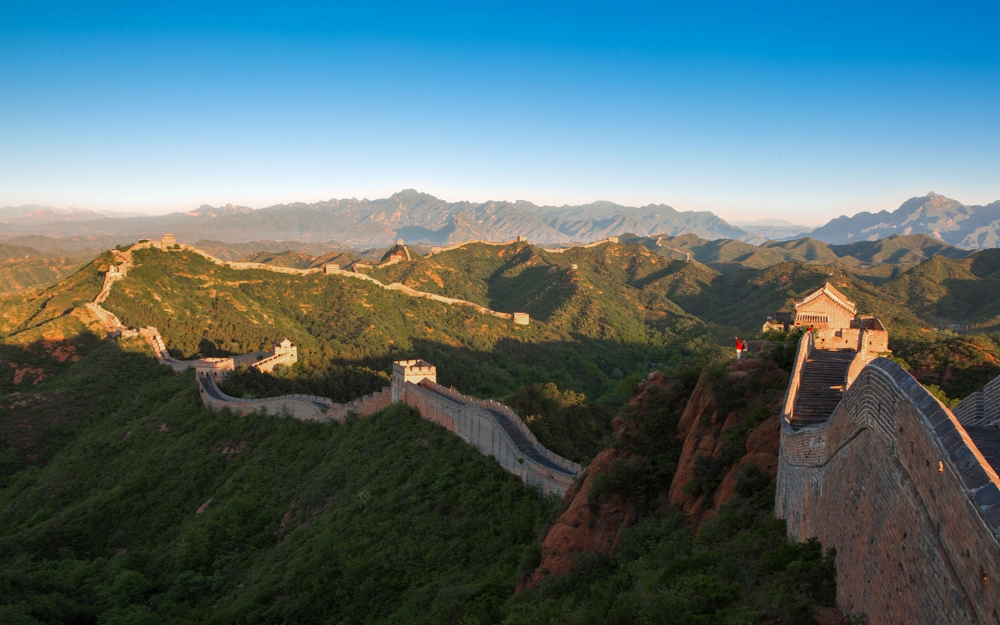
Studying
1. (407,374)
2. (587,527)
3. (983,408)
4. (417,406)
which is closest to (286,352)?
(407,374)

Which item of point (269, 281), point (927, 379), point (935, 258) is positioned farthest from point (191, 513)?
point (935, 258)

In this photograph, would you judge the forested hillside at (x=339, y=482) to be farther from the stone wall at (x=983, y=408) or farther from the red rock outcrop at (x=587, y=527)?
the stone wall at (x=983, y=408)

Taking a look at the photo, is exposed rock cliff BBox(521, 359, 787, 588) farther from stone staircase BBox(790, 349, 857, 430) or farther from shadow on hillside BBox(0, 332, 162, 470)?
shadow on hillside BBox(0, 332, 162, 470)

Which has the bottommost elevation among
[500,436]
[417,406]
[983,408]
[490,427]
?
[417,406]

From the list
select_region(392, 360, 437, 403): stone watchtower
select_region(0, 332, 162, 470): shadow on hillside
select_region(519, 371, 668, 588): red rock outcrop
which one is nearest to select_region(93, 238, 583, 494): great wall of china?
select_region(392, 360, 437, 403): stone watchtower

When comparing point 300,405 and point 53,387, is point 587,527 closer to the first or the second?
point 300,405

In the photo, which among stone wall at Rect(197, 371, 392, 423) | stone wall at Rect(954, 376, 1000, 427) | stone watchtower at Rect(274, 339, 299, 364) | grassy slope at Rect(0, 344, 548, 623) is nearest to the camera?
stone wall at Rect(954, 376, 1000, 427)
